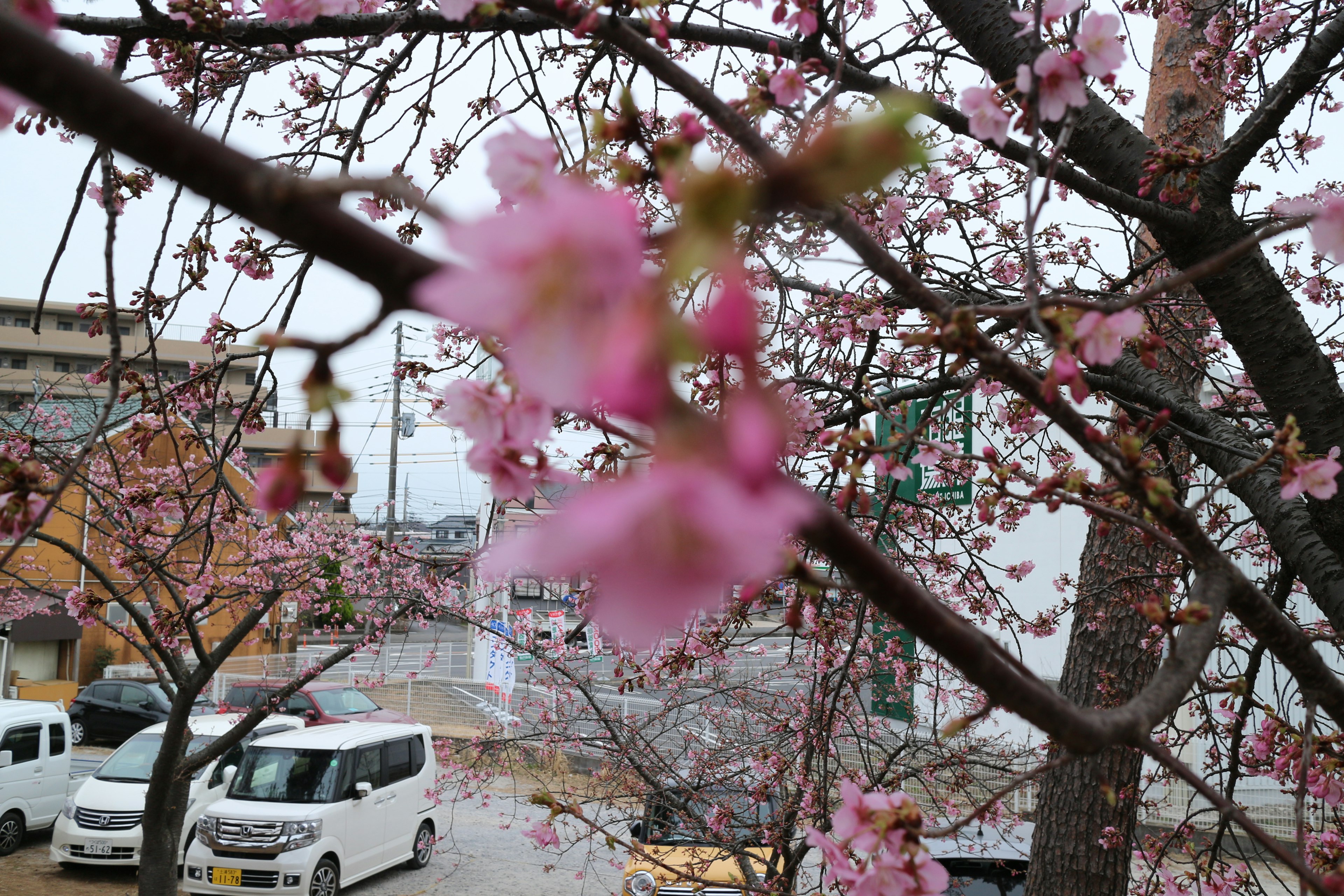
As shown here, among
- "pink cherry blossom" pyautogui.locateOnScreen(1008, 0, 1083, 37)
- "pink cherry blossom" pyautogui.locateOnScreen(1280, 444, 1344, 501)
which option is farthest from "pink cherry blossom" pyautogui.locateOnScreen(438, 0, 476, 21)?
"pink cherry blossom" pyautogui.locateOnScreen(1280, 444, 1344, 501)

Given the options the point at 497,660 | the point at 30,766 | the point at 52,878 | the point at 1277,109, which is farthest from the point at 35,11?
the point at 30,766

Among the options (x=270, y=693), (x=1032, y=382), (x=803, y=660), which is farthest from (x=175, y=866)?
(x=1032, y=382)

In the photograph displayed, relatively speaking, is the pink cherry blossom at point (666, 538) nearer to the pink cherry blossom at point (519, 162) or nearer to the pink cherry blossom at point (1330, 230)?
the pink cherry blossom at point (519, 162)

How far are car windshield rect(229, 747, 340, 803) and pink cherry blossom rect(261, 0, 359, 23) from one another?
8.22 metres

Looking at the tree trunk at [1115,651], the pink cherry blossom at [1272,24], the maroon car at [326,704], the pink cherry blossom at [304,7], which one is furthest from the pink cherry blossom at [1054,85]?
the maroon car at [326,704]

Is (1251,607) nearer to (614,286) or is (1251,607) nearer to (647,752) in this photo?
(614,286)

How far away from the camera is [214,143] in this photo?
17.9 inches

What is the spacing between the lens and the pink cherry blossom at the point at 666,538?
0.25m

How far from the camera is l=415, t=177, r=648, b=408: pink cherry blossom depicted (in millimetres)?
279

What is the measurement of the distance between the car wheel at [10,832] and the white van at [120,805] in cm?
43

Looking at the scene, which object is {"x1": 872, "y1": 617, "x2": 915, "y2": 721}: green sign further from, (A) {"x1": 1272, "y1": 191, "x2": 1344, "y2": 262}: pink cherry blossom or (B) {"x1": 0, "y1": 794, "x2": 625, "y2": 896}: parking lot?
(B) {"x1": 0, "y1": 794, "x2": 625, "y2": 896}: parking lot

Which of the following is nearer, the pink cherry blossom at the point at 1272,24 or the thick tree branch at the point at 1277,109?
the thick tree branch at the point at 1277,109

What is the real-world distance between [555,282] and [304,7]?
1479 millimetres

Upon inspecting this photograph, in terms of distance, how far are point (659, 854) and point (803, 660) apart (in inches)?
60.4
